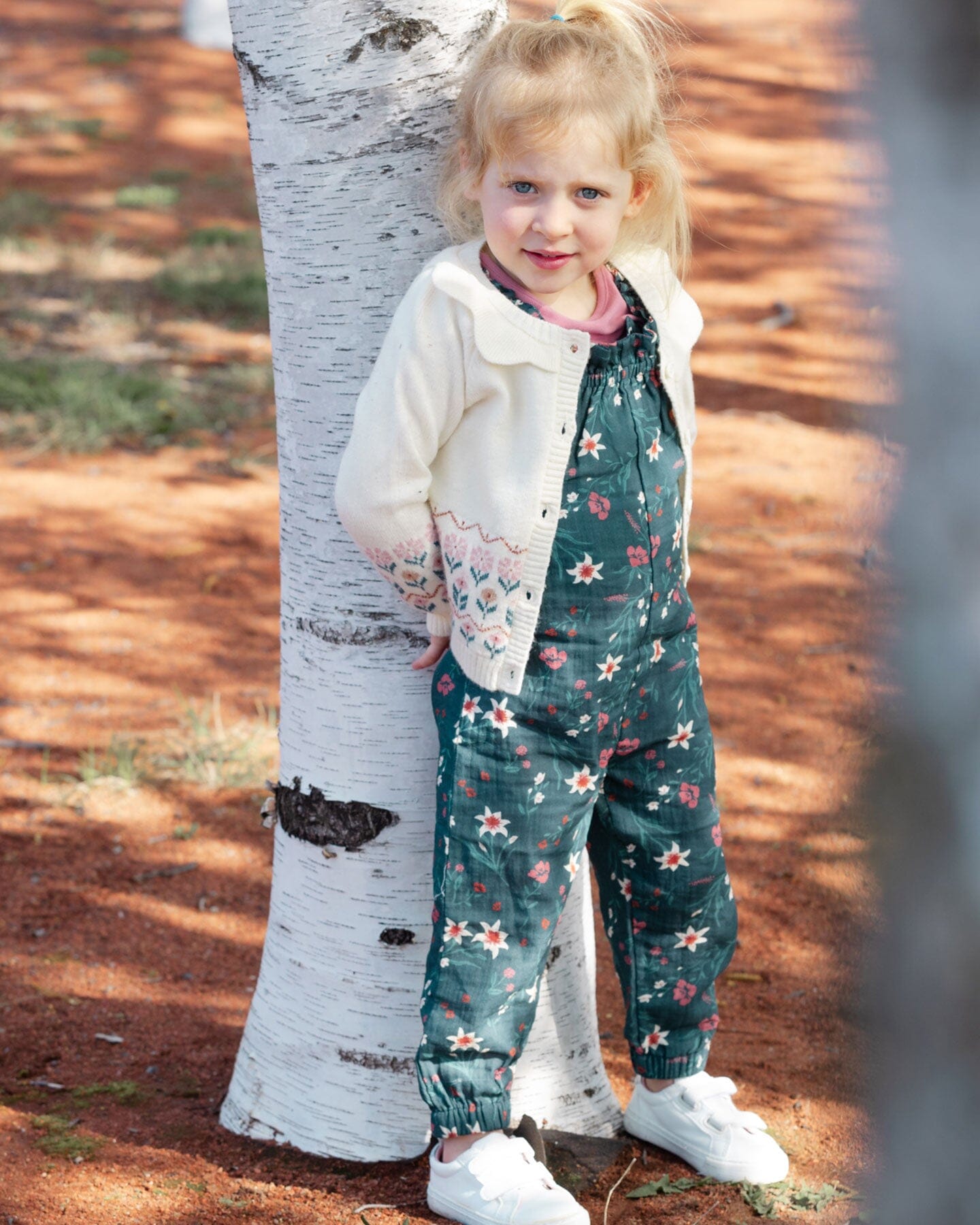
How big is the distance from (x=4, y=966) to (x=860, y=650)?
2779 mm

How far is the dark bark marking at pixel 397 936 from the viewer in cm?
217

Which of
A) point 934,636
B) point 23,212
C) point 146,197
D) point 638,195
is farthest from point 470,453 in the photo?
point 146,197

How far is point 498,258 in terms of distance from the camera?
188 centimetres

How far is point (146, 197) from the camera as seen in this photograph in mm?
9078

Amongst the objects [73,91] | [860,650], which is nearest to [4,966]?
[860,650]

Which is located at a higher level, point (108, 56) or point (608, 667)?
point (608, 667)

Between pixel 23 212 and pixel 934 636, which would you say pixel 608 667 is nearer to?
pixel 934 636

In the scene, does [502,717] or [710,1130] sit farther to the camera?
[710,1130]

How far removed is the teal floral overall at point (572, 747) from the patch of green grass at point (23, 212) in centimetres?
737

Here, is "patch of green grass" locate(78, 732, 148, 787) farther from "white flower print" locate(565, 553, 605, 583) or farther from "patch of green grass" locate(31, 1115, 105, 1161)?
"white flower print" locate(565, 553, 605, 583)

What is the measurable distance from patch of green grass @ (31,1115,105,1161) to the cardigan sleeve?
1.14 metres

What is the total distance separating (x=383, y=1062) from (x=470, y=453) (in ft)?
3.35

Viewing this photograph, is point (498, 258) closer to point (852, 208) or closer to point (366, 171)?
point (366, 171)

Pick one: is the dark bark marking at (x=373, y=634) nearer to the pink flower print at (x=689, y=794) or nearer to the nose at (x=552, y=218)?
the pink flower print at (x=689, y=794)
